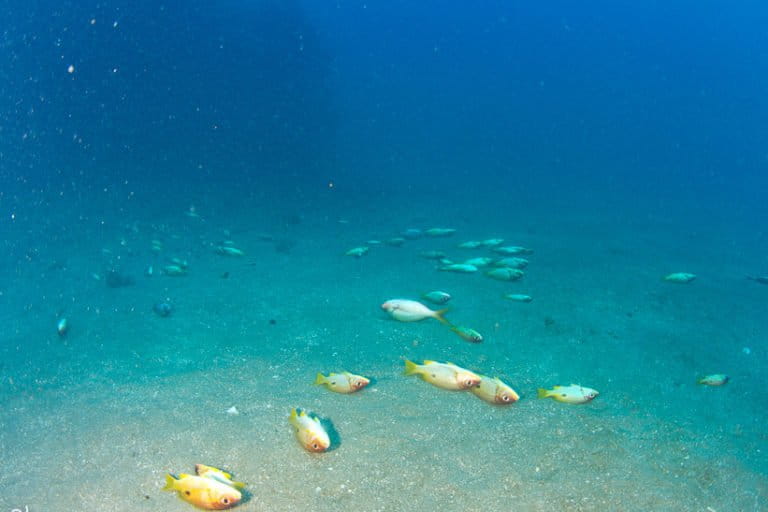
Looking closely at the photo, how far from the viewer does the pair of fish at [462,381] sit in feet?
15.9

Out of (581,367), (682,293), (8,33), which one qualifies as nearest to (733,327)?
(682,293)

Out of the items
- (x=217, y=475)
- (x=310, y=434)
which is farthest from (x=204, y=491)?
(x=310, y=434)

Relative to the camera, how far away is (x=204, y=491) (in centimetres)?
370

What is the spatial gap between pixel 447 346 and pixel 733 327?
6773mm

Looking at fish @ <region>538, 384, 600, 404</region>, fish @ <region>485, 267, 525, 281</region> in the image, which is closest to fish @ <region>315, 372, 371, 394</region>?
fish @ <region>538, 384, 600, 404</region>

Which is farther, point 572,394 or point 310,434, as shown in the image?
point 572,394

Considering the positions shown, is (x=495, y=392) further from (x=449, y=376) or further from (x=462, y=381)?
(x=449, y=376)

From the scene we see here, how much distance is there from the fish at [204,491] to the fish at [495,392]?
2693mm

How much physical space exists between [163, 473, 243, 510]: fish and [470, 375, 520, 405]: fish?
106 inches

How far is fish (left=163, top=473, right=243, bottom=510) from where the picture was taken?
367cm

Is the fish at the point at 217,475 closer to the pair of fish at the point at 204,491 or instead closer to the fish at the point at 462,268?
the pair of fish at the point at 204,491

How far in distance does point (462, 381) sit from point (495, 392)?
47cm

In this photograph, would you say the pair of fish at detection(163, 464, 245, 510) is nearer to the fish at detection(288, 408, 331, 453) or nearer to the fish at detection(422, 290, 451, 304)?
the fish at detection(288, 408, 331, 453)

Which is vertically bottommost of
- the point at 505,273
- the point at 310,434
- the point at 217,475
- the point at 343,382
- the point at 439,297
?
the point at 217,475
